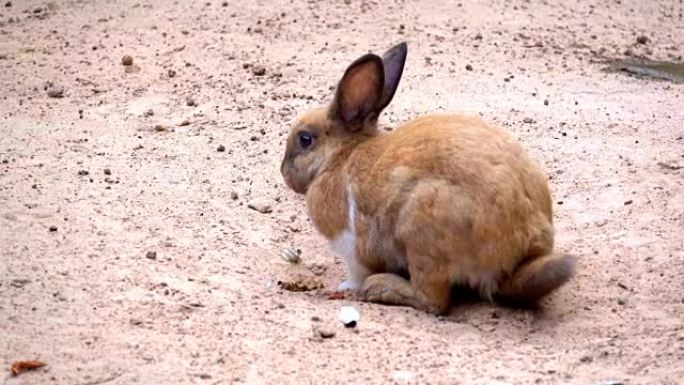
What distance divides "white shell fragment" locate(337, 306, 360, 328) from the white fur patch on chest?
451mm

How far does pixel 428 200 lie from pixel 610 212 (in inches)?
64.9

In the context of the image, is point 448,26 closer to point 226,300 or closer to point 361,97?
point 361,97

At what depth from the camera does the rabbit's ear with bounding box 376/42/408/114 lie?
594 centimetres

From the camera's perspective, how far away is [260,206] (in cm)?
662

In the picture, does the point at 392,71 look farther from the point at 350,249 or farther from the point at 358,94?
the point at 350,249

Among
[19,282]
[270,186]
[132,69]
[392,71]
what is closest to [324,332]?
[19,282]

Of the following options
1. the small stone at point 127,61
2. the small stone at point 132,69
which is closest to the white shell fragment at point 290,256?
the small stone at point 132,69

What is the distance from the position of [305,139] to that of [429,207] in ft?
3.52

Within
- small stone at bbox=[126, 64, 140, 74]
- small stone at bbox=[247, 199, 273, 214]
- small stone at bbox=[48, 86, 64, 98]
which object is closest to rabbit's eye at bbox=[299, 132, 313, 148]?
small stone at bbox=[247, 199, 273, 214]

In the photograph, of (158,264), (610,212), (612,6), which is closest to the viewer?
(158,264)

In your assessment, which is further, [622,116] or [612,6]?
[612,6]

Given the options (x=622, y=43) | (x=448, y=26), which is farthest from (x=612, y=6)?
(x=448, y=26)

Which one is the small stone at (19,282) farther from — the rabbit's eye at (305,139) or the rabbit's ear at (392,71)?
the rabbit's ear at (392,71)

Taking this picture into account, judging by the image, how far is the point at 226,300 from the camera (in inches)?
205
